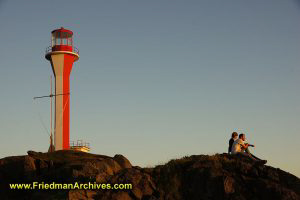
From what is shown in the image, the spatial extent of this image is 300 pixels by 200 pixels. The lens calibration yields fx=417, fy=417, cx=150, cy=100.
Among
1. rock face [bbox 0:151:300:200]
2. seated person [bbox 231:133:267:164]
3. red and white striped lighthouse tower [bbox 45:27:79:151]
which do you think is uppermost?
red and white striped lighthouse tower [bbox 45:27:79:151]

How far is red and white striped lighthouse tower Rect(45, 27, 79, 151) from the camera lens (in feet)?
171

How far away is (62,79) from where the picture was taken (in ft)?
176

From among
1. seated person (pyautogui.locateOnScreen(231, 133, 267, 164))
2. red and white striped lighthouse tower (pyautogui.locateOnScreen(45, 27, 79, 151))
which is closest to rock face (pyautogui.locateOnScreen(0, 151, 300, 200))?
seated person (pyautogui.locateOnScreen(231, 133, 267, 164))

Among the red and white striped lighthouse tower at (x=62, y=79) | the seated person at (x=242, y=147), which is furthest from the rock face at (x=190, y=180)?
the red and white striped lighthouse tower at (x=62, y=79)

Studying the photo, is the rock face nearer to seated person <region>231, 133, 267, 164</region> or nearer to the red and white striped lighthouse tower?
seated person <region>231, 133, 267, 164</region>

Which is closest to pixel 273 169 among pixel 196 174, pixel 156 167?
pixel 196 174

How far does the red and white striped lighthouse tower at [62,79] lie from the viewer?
171 feet

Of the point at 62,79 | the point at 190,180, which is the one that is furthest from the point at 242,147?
the point at 62,79

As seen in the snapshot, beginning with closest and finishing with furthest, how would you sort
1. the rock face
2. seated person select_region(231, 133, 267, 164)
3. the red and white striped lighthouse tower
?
the rock face, seated person select_region(231, 133, 267, 164), the red and white striped lighthouse tower

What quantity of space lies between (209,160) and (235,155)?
1.50 meters

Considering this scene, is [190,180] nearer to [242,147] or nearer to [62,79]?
[242,147]

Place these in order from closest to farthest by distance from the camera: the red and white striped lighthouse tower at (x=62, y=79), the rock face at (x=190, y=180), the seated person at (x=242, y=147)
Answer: the rock face at (x=190, y=180) < the seated person at (x=242, y=147) < the red and white striped lighthouse tower at (x=62, y=79)

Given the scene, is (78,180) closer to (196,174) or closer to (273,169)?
(196,174)

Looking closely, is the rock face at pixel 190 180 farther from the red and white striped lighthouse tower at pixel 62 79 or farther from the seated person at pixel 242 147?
the red and white striped lighthouse tower at pixel 62 79
